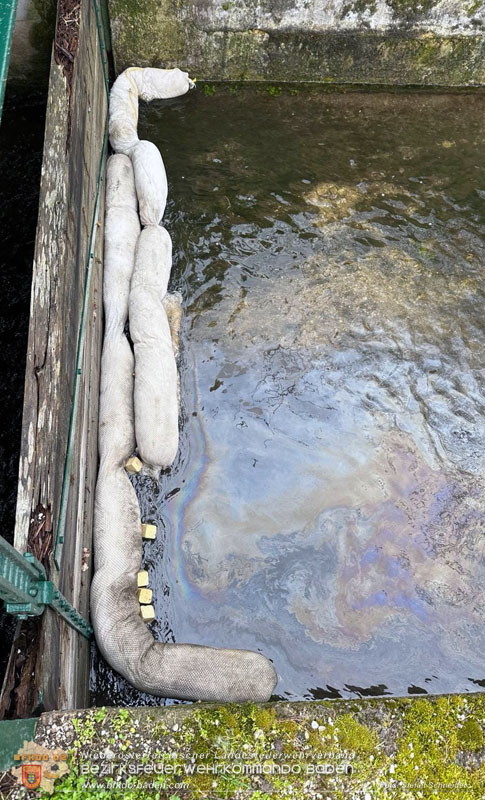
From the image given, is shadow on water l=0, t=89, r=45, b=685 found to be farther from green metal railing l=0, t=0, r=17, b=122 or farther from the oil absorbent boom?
green metal railing l=0, t=0, r=17, b=122

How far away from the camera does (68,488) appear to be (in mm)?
4074

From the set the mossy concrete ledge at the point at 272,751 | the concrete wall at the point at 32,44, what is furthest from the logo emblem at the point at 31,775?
the concrete wall at the point at 32,44

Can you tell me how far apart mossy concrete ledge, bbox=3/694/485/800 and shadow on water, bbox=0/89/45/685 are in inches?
57.0

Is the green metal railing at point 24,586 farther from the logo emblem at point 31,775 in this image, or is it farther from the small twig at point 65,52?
the small twig at point 65,52

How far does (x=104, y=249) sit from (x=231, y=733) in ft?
16.4

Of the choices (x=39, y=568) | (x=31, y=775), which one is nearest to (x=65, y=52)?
(x=39, y=568)

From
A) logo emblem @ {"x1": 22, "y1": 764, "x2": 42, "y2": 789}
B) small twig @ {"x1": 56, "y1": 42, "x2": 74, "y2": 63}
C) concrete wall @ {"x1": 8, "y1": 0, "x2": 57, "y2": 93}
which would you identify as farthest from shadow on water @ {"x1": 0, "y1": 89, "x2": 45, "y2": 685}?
small twig @ {"x1": 56, "y1": 42, "x2": 74, "y2": 63}

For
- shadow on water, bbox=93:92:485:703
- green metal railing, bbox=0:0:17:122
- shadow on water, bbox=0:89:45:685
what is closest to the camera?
→ green metal railing, bbox=0:0:17:122

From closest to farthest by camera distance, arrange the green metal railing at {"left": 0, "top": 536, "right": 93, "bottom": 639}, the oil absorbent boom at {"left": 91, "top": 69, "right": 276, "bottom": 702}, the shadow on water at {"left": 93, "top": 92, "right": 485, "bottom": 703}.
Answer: the green metal railing at {"left": 0, "top": 536, "right": 93, "bottom": 639}
the oil absorbent boom at {"left": 91, "top": 69, "right": 276, "bottom": 702}
the shadow on water at {"left": 93, "top": 92, "right": 485, "bottom": 703}

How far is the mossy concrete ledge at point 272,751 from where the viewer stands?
277cm

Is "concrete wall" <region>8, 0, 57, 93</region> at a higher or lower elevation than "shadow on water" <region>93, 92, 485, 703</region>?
higher

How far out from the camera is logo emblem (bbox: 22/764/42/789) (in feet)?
8.83

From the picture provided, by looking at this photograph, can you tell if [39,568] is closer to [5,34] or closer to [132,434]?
[132,434]

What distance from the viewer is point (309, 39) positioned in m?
8.03
